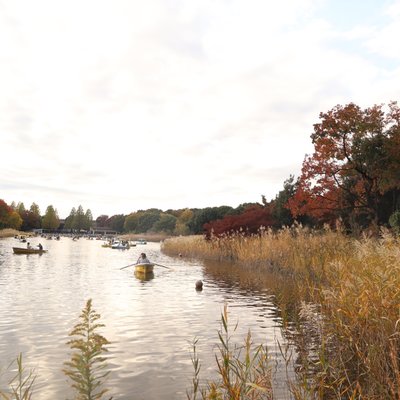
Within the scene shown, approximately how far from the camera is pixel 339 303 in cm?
794

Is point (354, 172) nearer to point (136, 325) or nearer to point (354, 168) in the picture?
point (354, 168)

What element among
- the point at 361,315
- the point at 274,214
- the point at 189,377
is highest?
the point at 274,214

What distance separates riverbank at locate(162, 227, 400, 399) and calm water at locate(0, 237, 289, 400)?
888mm

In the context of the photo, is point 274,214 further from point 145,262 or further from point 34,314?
point 34,314

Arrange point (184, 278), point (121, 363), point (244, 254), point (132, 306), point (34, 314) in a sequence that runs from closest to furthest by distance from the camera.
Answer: point (121, 363) → point (34, 314) → point (132, 306) → point (184, 278) → point (244, 254)

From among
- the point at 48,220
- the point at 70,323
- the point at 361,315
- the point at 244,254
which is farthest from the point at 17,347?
the point at 48,220

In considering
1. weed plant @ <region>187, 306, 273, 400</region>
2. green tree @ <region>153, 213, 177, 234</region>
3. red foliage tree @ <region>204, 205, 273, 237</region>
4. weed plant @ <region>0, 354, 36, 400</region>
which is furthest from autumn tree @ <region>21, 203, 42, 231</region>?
weed plant @ <region>187, 306, 273, 400</region>

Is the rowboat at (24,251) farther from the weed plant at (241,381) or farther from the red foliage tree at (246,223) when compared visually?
the weed plant at (241,381)

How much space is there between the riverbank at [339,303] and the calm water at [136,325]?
2.91ft

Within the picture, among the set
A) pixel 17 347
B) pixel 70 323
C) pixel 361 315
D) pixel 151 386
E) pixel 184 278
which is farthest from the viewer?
pixel 184 278

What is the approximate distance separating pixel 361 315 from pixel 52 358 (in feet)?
20.0

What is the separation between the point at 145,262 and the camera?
84.4 ft

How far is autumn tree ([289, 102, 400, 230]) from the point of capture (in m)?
27.1

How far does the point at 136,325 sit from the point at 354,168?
21120mm
